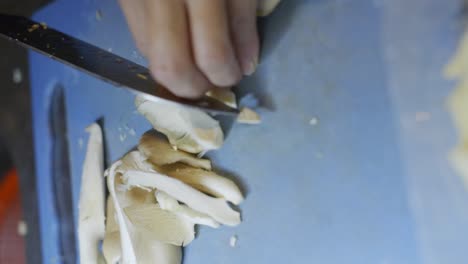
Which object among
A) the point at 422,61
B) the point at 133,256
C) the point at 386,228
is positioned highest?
the point at 422,61

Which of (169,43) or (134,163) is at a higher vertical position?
(169,43)

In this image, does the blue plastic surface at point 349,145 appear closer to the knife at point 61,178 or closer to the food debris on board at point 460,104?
the food debris on board at point 460,104

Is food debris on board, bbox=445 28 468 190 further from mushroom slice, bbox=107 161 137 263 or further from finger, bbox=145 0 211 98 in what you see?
mushroom slice, bbox=107 161 137 263

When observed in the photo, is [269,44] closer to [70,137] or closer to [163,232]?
[163,232]

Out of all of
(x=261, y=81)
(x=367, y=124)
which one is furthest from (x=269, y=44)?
(x=367, y=124)

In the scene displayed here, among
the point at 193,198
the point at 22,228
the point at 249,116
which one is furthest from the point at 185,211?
the point at 22,228

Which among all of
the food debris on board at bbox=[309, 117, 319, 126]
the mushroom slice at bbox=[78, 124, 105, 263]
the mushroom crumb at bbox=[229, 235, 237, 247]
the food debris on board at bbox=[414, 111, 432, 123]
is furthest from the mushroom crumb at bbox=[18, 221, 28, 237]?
the food debris on board at bbox=[414, 111, 432, 123]

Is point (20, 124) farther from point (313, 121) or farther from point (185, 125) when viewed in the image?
point (313, 121)
